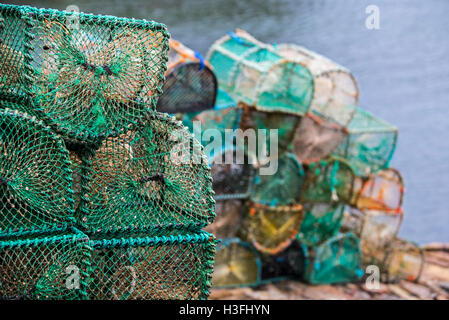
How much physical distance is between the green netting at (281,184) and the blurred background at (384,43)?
3.09m

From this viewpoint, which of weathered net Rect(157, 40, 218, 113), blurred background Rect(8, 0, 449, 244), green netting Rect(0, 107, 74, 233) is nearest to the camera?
green netting Rect(0, 107, 74, 233)

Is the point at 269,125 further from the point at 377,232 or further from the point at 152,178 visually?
the point at 152,178

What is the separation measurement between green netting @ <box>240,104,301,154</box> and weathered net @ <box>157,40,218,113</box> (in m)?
0.37

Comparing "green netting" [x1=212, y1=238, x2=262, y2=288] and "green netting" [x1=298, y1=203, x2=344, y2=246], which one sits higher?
"green netting" [x1=298, y1=203, x2=344, y2=246]

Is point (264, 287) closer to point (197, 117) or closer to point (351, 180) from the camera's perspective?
point (351, 180)

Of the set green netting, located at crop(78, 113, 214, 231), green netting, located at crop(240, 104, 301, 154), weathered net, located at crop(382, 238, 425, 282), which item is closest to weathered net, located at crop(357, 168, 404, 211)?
weathered net, located at crop(382, 238, 425, 282)

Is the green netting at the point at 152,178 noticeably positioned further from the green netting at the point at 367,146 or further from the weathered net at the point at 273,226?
the green netting at the point at 367,146

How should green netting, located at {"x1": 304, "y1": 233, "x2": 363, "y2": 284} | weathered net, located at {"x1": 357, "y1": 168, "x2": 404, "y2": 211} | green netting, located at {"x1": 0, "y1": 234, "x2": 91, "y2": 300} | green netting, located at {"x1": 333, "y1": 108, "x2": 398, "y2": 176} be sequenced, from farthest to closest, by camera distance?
weathered net, located at {"x1": 357, "y1": 168, "x2": 404, "y2": 211} < green netting, located at {"x1": 333, "y1": 108, "x2": 398, "y2": 176} < green netting, located at {"x1": 304, "y1": 233, "x2": 363, "y2": 284} < green netting, located at {"x1": 0, "y1": 234, "x2": 91, "y2": 300}

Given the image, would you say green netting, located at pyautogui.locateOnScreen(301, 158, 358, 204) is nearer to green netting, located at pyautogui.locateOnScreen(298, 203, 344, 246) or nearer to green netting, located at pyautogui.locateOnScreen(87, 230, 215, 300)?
green netting, located at pyautogui.locateOnScreen(298, 203, 344, 246)

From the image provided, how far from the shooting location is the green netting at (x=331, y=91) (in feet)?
15.3

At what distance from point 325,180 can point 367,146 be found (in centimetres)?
67

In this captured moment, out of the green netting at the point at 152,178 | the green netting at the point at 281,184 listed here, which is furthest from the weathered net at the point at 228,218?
the green netting at the point at 152,178

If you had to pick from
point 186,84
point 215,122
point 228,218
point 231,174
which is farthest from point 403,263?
point 186,84

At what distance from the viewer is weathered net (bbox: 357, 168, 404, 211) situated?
515cm
